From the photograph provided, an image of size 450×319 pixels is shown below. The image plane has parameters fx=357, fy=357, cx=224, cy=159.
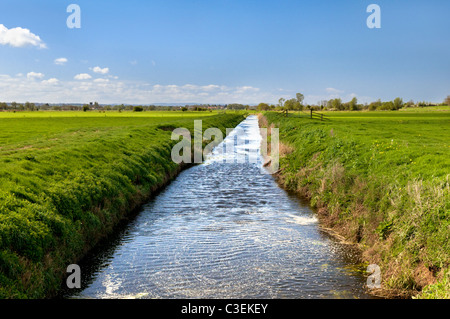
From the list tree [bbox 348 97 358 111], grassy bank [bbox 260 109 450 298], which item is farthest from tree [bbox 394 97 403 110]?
grassy bank [bbox 260 109 450 298]

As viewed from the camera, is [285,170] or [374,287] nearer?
[374,287]

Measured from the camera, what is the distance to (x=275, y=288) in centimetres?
1012

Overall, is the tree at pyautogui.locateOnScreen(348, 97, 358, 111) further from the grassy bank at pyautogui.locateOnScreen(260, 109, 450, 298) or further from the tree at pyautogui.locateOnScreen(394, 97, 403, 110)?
the grassy bank at pyautogui.locateOnScreen(260, 109, 450, 298)

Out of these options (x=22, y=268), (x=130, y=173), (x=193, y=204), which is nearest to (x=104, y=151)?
(x=130, y=173)

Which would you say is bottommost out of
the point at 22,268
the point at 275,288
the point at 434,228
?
the point at 275,288

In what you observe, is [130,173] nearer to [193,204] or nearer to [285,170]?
[193,204]

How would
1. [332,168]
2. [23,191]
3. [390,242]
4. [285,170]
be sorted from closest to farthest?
[390,242], [23,191], [332,168], [285,170]

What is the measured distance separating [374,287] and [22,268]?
937cm

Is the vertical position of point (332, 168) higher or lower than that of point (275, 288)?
higher

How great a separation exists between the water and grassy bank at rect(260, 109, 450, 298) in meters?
0.97

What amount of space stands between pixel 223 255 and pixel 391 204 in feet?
20.1

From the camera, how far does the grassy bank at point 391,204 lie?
924cm

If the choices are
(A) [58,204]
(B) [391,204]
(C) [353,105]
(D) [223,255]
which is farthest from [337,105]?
(A) [58,204]
